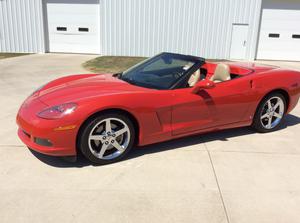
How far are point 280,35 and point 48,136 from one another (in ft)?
46.9

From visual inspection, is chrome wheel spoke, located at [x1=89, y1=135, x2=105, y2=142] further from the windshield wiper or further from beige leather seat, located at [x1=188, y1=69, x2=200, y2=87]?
beige leather seat, located at [x1=188, y1=69, x2=200, y2=87]

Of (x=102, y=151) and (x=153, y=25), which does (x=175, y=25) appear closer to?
(x=153, y=25)

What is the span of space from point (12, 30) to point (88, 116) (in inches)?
545

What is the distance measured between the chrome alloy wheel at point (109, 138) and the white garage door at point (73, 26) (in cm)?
1253

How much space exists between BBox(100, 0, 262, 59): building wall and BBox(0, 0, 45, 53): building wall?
3110 millimetres

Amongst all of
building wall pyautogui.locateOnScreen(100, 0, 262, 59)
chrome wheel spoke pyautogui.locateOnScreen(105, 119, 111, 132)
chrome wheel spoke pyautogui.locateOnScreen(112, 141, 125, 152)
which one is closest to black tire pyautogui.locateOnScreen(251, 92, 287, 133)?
chrome wheel spoke pyautogui.locateOnScreen(112, 141, 125, 152)

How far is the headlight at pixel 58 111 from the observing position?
3357 mm

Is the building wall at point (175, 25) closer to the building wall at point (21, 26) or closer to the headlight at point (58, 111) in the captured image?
the building wall at point (21, 26)

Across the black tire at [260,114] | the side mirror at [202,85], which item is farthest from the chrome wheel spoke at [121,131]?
the black tire at [260,114]

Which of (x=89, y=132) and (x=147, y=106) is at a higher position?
(x=147, y=106)

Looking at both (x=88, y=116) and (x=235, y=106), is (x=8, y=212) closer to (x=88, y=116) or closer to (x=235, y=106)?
(x=88, y=116)

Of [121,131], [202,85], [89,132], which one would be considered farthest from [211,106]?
[89,132]

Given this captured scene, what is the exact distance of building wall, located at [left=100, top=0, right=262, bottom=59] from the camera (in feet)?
48.0

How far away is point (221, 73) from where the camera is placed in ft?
15.6
